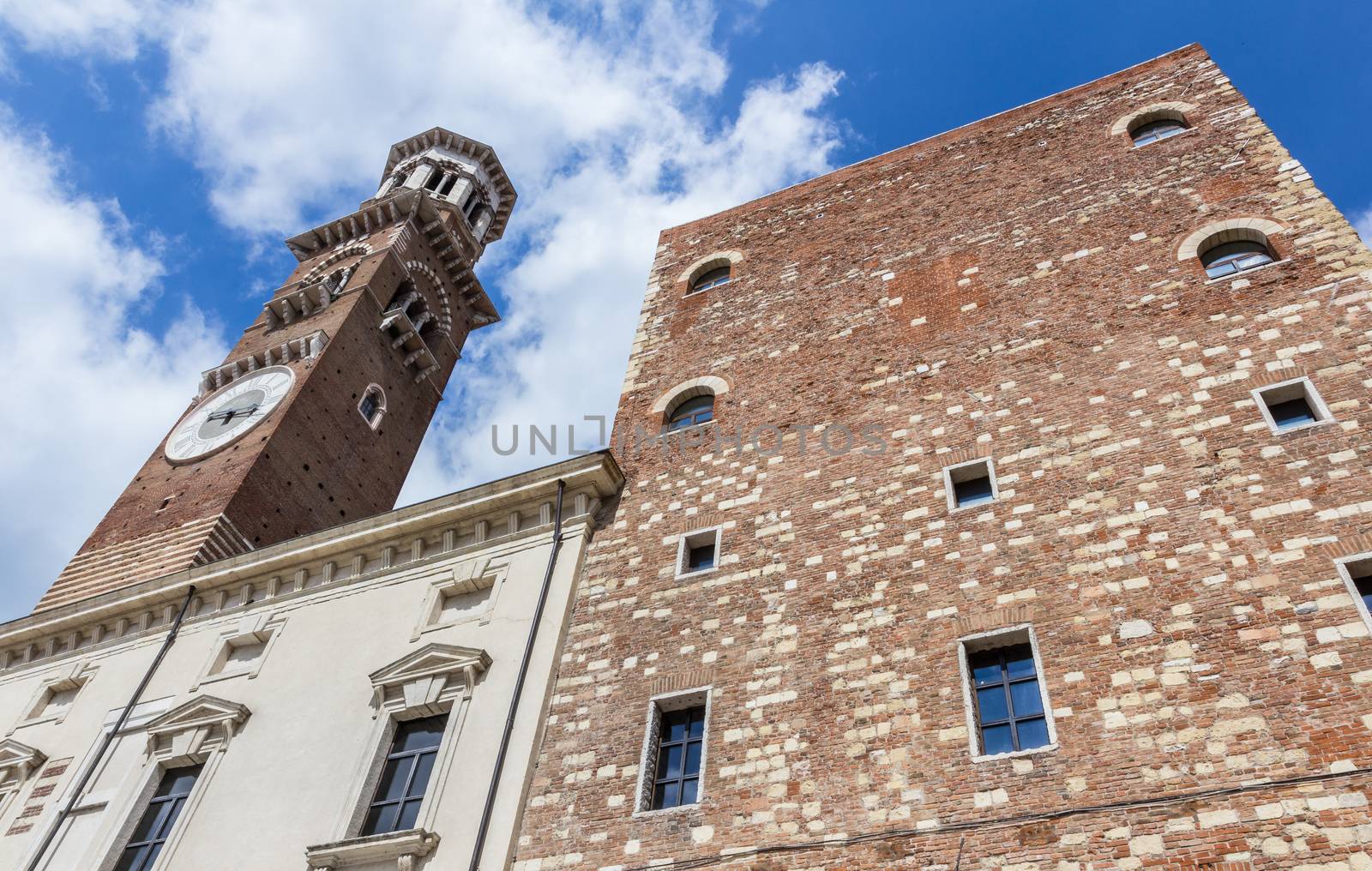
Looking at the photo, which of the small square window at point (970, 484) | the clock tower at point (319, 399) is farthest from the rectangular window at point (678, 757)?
the clock tower at point (319, 399)

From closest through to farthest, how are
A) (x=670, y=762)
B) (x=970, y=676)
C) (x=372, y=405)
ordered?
(x=970, y=676)
(x=670, y=762)
(x=372, y=405)

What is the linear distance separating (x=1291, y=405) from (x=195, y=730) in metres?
14.6

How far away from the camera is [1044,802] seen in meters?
9.28

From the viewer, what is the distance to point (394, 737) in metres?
13.6

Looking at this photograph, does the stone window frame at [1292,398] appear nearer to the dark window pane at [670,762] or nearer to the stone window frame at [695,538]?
the stone window frame at [695,538]

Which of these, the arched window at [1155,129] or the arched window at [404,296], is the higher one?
the arched window at [404,296]

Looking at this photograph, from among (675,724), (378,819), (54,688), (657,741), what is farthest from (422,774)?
(54,688)

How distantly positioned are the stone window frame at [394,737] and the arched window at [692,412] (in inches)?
197

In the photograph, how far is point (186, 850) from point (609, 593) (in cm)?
613

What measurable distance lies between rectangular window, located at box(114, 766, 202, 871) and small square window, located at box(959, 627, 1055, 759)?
1038cm

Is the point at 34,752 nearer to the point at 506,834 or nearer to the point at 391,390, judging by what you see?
the point at 506,834

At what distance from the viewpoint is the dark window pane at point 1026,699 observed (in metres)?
10.2

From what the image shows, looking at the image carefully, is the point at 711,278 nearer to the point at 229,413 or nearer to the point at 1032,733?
the point at 1032,733

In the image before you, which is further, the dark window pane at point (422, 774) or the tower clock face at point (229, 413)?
the tower clock face at point (229, 413)
